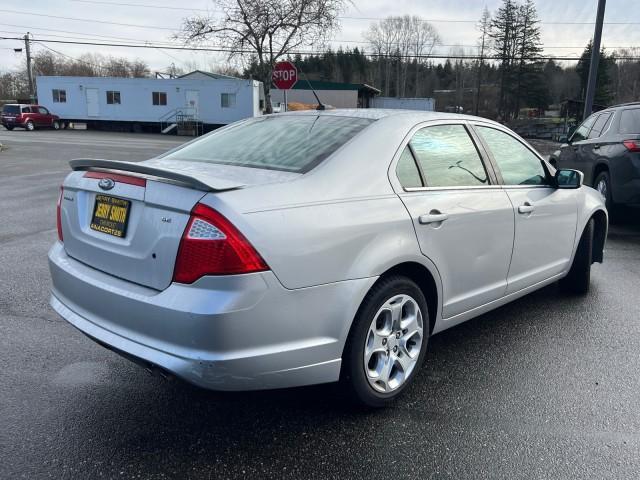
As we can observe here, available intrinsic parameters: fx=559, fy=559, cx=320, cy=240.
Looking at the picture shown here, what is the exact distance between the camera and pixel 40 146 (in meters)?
23.6

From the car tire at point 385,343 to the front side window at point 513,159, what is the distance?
134 cm

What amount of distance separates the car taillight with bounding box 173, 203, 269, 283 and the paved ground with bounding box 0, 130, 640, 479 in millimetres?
909

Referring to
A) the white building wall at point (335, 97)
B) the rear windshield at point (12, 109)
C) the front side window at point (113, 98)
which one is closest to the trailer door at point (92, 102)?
the front side window at point (113, 98)

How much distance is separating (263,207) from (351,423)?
1245mm

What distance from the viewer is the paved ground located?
8.25ft

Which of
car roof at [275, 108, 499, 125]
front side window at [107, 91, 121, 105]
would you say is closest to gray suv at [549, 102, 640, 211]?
car roof at [275, 108, 499, 125]

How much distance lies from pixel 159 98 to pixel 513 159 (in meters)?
38.0

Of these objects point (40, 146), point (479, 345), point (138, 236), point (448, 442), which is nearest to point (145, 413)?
point (138, 236)

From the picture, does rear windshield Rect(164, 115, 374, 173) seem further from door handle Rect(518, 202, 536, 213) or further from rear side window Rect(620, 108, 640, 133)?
rear side window Rect(620, 108, 640, 133)

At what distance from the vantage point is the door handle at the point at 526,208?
3.81m

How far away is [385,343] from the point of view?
9.63 ft

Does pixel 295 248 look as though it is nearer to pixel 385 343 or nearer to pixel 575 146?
pixel 385 343

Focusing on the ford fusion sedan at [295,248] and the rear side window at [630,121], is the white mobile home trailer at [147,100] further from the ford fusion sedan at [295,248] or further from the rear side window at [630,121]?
the ford fusion sedan at [295,248]

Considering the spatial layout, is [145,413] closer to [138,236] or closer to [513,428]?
[138,236]
